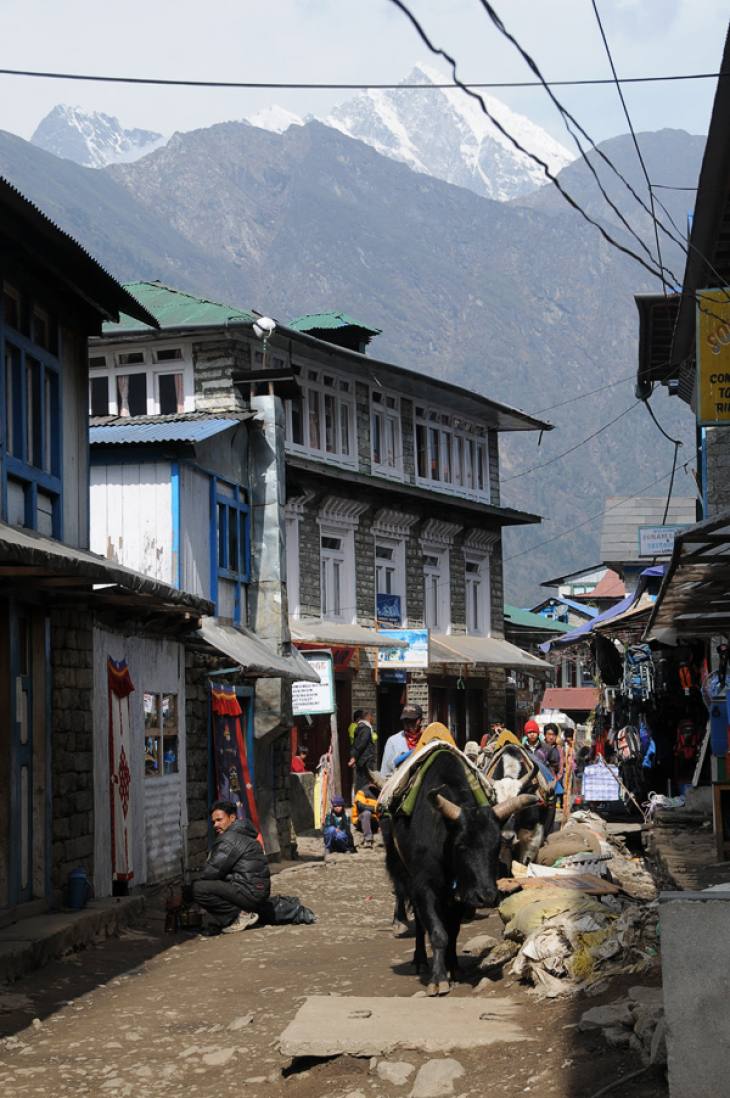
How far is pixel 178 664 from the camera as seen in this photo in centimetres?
2002

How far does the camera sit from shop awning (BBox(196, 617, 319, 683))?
815 inches

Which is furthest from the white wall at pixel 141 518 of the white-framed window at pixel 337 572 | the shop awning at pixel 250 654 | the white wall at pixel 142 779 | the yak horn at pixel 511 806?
the white-framed window at pixel 337 572

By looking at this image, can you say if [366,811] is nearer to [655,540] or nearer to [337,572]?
[655,540]

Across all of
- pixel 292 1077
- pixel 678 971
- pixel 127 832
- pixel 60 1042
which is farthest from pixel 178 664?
pixel 678 971

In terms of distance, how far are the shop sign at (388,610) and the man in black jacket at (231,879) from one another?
22.2m

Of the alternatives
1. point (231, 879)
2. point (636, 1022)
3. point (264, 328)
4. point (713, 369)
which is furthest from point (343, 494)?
point (636, 1022)

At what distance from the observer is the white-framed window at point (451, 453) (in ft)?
132

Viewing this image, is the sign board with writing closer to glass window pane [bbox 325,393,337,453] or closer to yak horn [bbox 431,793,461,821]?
yak horn [bbox 431,793,461,821]

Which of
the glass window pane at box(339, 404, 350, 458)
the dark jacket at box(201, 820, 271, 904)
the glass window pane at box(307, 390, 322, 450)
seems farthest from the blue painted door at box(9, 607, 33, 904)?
the glass window pane at box(339, 404, 350, 458)

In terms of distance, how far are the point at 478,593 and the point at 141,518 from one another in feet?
76.8

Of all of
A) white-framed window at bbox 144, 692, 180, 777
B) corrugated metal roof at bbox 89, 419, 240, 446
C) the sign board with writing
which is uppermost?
corrugated metal roof at bbox 89, 419, 240, 446

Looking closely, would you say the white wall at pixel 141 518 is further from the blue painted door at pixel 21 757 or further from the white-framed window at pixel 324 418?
the white-framed window at pixel 324 418

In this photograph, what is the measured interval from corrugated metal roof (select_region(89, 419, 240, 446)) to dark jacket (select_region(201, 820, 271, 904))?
684cm

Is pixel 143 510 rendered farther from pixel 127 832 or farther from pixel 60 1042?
pixel 60 1042
